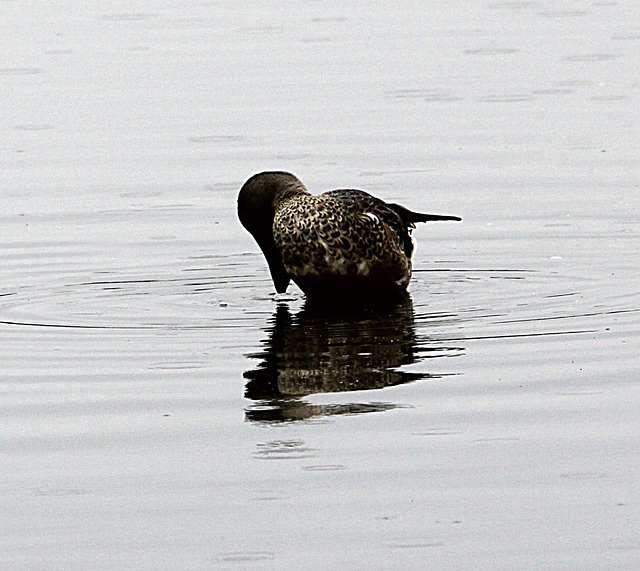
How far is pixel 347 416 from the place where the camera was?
6633 mm

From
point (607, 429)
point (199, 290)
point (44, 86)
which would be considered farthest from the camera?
point (44, 86)

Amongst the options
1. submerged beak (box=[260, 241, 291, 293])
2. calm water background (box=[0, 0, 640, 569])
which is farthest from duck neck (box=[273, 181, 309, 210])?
calm water background (box=[0, 0, 640, 569])

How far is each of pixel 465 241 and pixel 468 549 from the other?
6.09 m

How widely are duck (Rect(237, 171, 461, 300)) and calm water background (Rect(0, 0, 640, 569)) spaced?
0.66ft

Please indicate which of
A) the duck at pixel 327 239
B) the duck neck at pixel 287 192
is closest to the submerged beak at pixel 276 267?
the duck at pixel 327 239

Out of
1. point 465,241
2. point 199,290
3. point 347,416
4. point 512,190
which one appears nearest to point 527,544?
point 347,416

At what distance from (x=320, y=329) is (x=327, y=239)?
644mm

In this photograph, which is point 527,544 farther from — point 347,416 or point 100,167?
point 100,167

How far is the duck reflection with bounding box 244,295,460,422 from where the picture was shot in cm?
687

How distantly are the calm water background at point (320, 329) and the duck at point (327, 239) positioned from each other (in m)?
0.20

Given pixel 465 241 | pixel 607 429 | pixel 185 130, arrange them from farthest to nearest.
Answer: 1. pixel 185 130
2. pixel 465 241
3. pixel 607 429

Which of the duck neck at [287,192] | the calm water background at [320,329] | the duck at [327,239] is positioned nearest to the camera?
the calm water background at [320,329]

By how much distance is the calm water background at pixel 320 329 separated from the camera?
5406mm

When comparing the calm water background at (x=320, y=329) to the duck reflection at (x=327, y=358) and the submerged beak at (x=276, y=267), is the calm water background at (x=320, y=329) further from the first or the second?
the submerged beak at (x=276, y=267)
